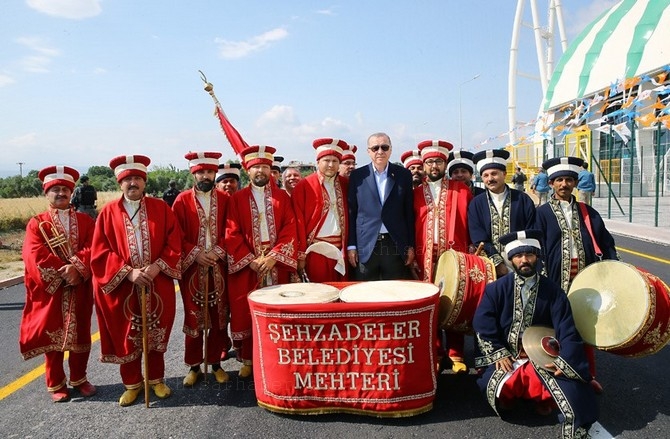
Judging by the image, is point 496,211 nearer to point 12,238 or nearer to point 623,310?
point 623,310

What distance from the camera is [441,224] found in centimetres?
434

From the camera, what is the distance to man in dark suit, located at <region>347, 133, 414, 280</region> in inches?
171

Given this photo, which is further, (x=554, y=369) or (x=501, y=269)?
(x=501, y=269)

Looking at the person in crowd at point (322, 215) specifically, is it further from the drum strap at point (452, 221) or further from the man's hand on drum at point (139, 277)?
the man's hand on drum at point (139, 277)

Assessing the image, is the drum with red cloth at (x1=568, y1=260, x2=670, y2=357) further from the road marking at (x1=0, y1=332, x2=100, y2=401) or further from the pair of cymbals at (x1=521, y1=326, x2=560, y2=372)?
the road marking at (x1=0, y1=332, x2=100, y2=401)

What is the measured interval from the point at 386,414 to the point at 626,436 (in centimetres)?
154

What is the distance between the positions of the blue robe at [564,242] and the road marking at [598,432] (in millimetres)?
1066

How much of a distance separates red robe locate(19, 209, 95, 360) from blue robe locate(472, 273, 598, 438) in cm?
318

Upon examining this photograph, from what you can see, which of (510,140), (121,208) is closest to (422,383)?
(121,208)

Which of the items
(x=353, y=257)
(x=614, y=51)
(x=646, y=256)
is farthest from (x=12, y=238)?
(x=614, y=51)

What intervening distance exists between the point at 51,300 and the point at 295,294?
6.62 feet

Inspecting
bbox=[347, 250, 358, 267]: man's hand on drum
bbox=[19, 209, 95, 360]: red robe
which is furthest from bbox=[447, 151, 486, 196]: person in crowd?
bbox=[19, 209, 95, 360]: red robe

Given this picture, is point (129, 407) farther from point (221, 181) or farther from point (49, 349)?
point (221, 181)

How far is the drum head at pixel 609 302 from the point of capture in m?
3.21
